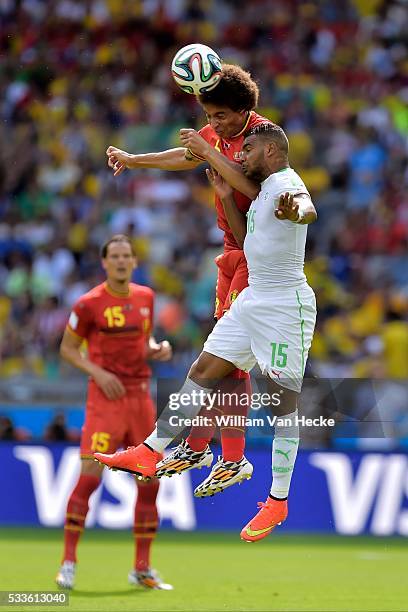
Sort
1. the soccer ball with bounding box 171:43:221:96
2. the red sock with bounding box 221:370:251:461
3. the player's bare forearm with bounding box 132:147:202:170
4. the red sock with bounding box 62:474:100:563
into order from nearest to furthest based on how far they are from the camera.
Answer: the soccer ball with bounding box 171:43:221:96, the red sock with bounding box 221:370:251:461, the player's bare forearm with bounding box 132:147:202:170, the red sock with bounding box 62:474:100:563

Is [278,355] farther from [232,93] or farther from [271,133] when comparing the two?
[232,93]

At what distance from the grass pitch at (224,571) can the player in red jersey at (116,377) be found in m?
0.57

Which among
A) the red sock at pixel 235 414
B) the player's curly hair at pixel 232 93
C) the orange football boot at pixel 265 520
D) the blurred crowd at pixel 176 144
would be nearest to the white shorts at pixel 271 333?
the red sock at pixel 235 414

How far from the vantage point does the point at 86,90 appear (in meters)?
23.5

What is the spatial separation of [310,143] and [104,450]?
10.2m

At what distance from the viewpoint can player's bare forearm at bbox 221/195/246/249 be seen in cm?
888

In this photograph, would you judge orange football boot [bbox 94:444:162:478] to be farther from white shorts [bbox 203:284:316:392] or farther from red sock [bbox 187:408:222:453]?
white shorts [bbox 203:284:316:392]

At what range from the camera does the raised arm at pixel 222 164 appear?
864 centimetres

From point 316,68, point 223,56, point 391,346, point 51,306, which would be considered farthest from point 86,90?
point 391,346

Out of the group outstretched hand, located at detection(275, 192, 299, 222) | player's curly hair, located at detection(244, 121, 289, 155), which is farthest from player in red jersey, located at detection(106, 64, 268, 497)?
outstretched hand, located at detection(275, 192, 299, 222)

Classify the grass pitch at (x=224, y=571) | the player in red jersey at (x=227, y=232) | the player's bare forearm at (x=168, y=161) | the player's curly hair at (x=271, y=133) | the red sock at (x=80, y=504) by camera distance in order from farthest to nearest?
the red sock at (x=80, y=504) < the grass pitch at (x=224, y=571) < the player's bare forearm at (x=168, y=161) < the player in red jersey at (x=227, y=232) < the player's curly hair at (x=271, y=133)

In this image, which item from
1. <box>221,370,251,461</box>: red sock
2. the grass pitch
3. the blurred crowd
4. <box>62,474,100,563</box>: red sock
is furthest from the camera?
the blurred crowd

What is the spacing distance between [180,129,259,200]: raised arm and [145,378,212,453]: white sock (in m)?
1.35

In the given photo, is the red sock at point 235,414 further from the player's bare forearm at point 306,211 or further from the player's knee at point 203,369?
the player's bare forearm at point 306,211
